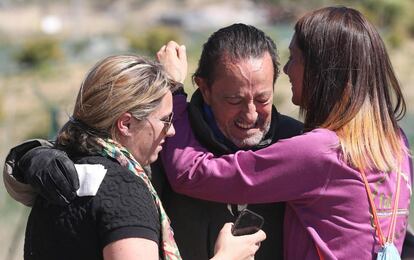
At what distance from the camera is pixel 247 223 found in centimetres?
276

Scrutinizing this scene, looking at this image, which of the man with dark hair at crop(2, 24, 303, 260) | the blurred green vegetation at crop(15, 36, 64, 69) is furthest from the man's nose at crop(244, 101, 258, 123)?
the blurred green vegetation at crop(15, 36, 64, 69)

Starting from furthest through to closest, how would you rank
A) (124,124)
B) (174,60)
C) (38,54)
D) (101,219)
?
(38,54) < (174,60) < (124,124) < (101,219)

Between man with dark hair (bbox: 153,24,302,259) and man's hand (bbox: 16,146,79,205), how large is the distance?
0.50 meters

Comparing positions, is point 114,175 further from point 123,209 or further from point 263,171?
point 263,171

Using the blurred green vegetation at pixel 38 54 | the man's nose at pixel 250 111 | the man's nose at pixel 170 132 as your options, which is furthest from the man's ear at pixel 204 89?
the blurred green vegetation at pixel 38 54

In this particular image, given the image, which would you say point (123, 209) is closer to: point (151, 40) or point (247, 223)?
point (247, 223)

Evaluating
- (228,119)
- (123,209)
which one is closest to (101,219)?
(123,209)

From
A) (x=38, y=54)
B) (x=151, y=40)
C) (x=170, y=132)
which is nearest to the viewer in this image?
(x=170, y=132)

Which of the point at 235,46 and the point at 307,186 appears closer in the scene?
the point at 307,186

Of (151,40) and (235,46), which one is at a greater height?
(235,46)

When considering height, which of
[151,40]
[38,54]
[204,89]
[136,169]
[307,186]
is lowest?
[38,54]

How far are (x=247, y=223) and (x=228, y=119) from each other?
1.16ft

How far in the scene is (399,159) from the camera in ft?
9.54

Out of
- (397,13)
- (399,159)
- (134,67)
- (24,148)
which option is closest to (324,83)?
(399,159)
